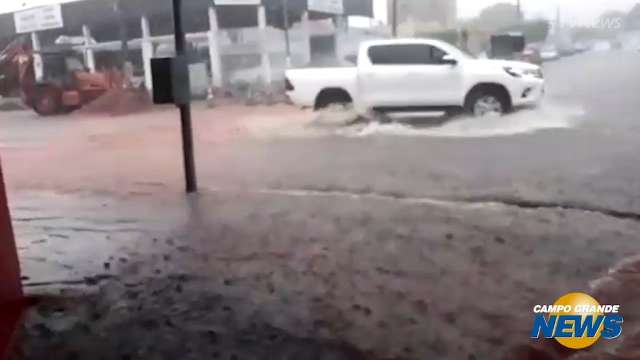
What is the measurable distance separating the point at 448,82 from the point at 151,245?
59.4 inches

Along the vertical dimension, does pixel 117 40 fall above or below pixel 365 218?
above

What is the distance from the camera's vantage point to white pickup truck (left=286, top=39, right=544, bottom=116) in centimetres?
263

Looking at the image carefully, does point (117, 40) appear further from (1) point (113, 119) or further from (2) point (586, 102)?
(2) point (586, 102)

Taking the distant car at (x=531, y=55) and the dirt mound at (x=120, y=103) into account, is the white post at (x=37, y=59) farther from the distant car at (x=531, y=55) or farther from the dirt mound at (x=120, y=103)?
the distant car at (x=531, y=55)

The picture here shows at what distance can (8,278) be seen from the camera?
2.04 m

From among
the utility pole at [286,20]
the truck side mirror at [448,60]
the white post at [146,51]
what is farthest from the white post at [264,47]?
the truck side mirror at [448,60]

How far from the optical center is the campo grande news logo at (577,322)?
1730mm

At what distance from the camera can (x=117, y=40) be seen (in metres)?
2.76

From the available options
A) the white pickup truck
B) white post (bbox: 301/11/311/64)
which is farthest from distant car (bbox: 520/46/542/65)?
white post (bbox: 301/11/311/64)

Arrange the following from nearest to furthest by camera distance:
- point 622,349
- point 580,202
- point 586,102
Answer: point 622,349 → point 580,202 → point 586,102

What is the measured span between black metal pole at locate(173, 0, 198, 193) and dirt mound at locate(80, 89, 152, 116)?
0.65 ft

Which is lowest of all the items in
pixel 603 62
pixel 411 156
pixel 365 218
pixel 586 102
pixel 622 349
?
pixel 622 349

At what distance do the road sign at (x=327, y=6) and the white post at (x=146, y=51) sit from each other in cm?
76

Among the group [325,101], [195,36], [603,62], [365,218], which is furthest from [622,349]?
[195,36]
